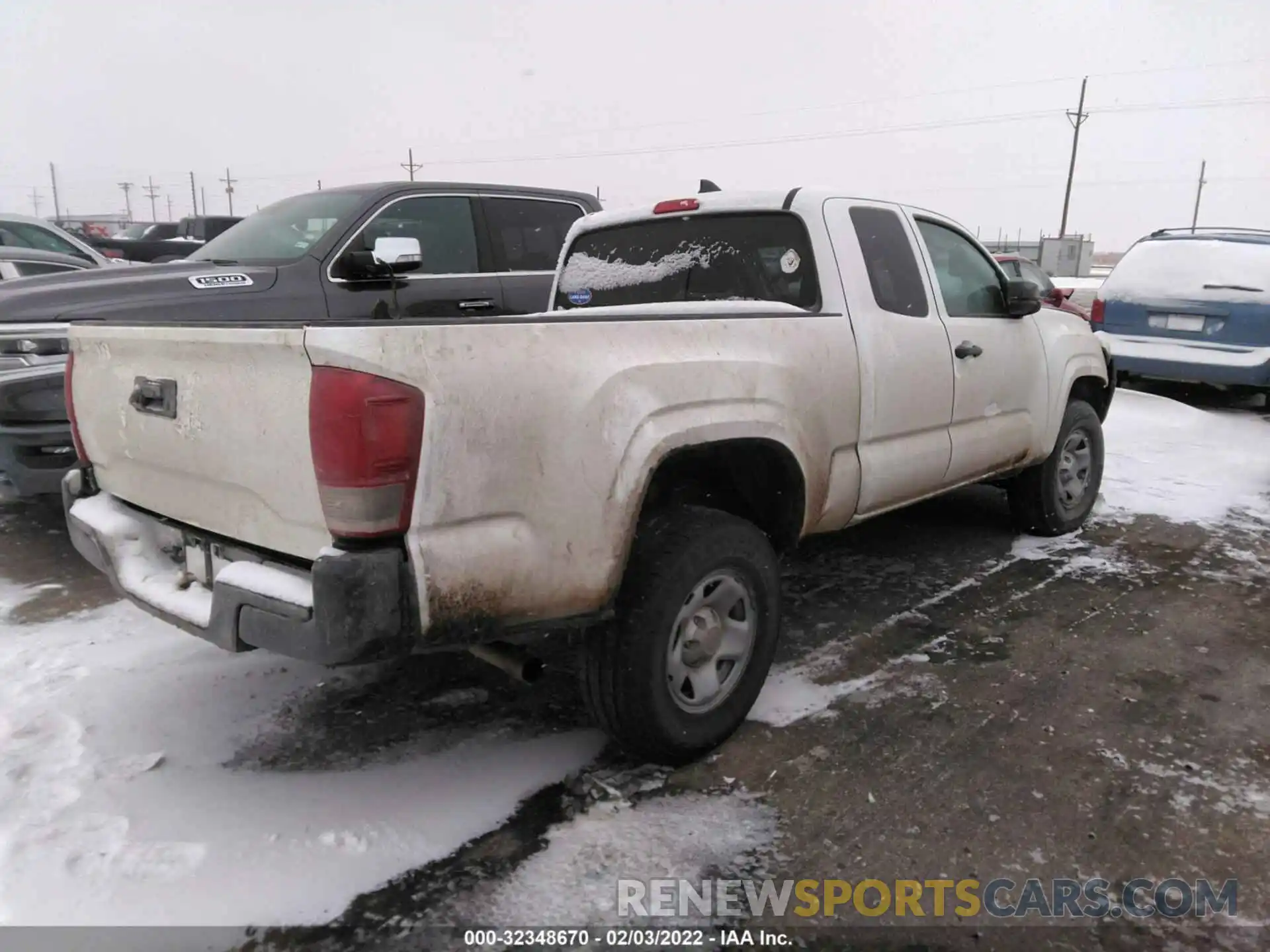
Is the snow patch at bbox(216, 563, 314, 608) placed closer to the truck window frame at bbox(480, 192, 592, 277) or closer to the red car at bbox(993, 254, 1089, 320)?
the truck window frame at bbox(480, 192, 592, 277)

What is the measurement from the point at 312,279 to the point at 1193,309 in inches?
325

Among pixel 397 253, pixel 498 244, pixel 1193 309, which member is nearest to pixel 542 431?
pixel 397 253

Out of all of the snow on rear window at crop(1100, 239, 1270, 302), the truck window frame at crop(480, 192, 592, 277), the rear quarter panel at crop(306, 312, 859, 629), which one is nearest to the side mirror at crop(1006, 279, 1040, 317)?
the rear quarter panel at crop(306, 312, 859, 629)

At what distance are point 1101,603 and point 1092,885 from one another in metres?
2.21

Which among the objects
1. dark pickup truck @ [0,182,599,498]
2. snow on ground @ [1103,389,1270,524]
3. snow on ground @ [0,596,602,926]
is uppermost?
dark pickup truck @ [0,182,599,498]

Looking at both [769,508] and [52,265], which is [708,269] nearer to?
[769,508]

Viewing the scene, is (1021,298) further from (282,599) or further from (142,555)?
(142,555)

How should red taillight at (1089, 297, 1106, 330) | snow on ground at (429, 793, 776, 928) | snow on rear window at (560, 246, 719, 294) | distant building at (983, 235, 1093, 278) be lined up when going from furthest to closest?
distant building at (983, 235, 1093, 278) < red taillight at (1089, 297, 1106, 330) < snow on rear window at (560, 246, 719, 294) < snow on ground at (429, 793, 776, 928)

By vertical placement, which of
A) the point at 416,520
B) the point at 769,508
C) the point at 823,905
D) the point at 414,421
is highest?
the point at 414,421

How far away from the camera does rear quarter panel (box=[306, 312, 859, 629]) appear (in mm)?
2121

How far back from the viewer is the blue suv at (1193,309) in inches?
334

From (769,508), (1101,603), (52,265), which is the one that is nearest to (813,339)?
(769,508)

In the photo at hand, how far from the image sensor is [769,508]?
10.5ft

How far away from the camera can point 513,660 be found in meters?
2.52
